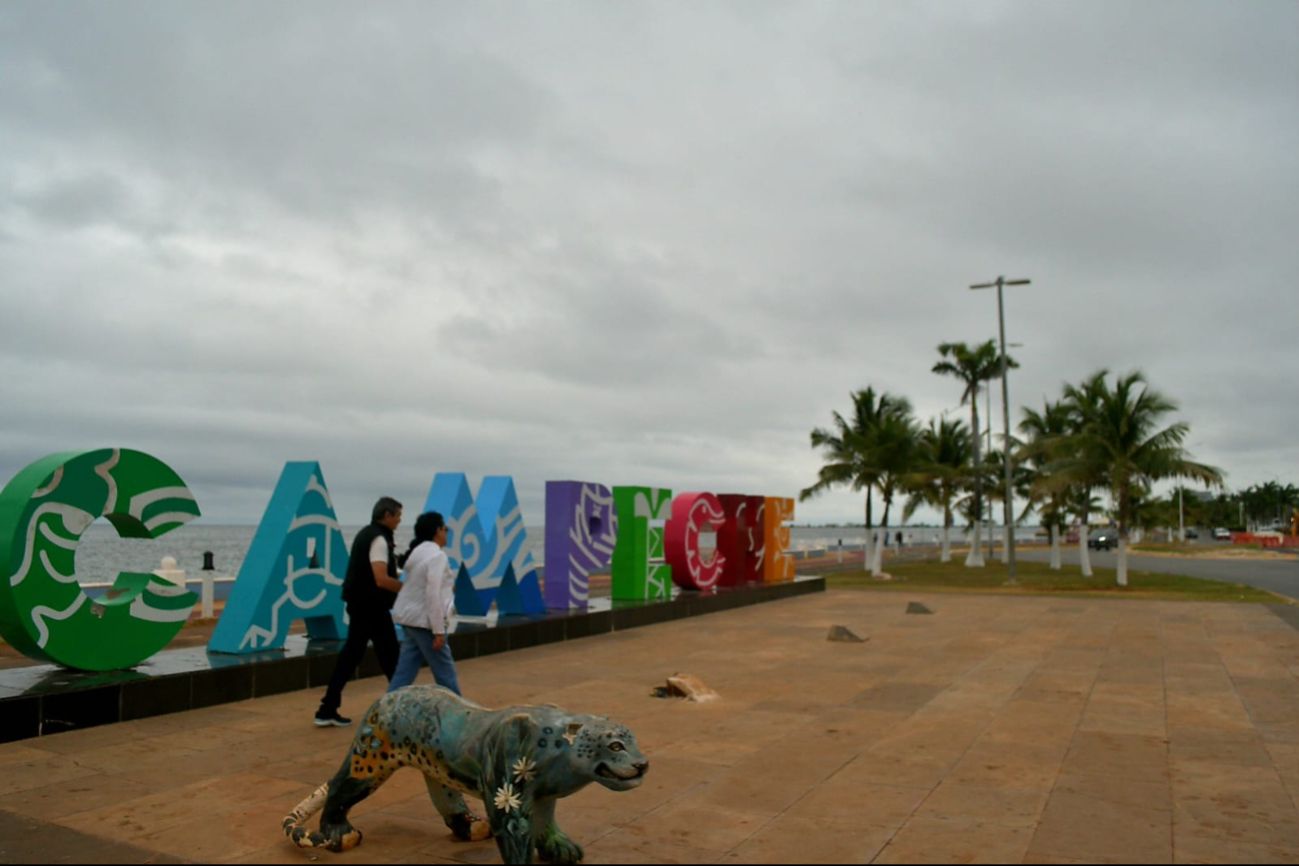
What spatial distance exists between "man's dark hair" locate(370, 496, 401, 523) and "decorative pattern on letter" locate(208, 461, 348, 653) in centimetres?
225

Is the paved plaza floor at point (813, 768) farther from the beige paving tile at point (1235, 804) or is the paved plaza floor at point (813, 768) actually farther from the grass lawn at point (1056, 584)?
the grass lawn at point (1056, 584)

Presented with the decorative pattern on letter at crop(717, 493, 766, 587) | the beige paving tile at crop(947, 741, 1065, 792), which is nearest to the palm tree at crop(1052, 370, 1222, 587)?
the decorative pattern on letter at crop(717, 493, 766, 587)

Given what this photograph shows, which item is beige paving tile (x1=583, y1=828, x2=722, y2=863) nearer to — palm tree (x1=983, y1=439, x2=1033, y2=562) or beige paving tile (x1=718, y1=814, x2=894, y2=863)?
beige paving tile (x1=718, y1=814, x2=894, y2=863)

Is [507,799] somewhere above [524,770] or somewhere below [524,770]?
below

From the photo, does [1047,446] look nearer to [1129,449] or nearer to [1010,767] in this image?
[1129,449]

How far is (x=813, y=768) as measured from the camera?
645 centimetres

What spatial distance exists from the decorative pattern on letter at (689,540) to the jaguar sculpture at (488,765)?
13.8 meters

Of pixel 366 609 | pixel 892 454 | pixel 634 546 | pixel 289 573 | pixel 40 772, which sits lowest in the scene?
pixel 40 772

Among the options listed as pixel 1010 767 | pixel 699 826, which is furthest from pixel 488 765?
pixel 1010 767

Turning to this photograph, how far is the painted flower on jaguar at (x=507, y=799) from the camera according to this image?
420 cm

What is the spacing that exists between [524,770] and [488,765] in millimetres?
213

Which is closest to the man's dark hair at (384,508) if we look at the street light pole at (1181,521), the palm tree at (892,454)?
the palm tree at (892,454)

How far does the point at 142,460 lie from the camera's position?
28.5ft

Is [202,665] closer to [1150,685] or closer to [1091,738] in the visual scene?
[1091,738]
